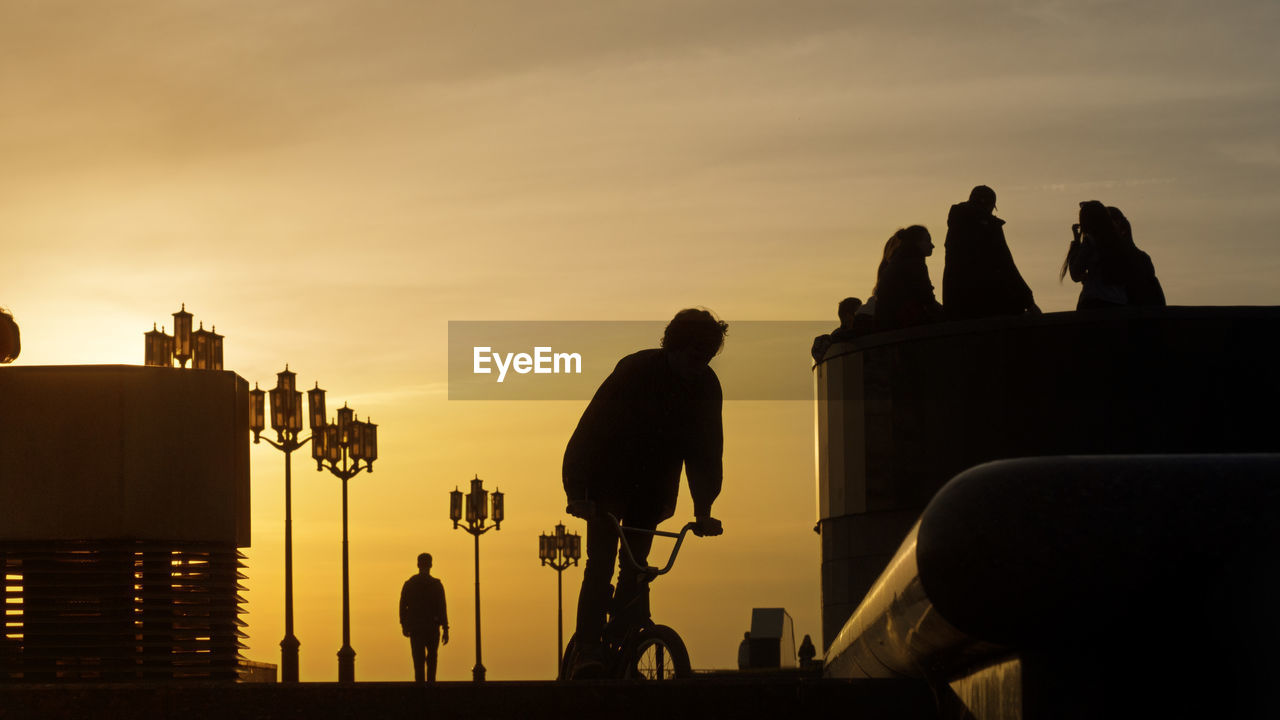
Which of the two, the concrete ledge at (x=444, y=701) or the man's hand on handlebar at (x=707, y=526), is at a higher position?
the man's hand on handlebar at (x=707, y=526)

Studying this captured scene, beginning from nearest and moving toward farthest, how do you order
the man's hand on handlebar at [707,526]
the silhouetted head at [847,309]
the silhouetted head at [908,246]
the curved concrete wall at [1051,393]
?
the man's hand on handlebar at [707,526]
the curved concrete wall at [1051,393]
the silhouetted head at [908,246]
the silhouetted head at [847,309]

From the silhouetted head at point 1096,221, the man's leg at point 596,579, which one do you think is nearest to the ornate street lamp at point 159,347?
the silhouetted head at point 1096,221

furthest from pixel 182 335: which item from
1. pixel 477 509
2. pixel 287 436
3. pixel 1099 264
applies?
pixel 1099 264

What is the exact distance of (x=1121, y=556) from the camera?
212 centimetres

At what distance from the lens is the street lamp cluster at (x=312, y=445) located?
29734 mm

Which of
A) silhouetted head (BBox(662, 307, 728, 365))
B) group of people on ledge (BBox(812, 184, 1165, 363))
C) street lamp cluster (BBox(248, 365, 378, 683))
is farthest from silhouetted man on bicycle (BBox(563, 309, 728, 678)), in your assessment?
street lamp cluster (BBox(248, 365, 378, 683))

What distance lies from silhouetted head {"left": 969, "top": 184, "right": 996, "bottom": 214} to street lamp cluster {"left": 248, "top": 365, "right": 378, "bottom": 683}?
62.3ft

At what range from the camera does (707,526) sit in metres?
7.03

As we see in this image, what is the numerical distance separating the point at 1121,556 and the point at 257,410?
28803mm

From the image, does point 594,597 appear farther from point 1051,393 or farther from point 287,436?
point 287,436

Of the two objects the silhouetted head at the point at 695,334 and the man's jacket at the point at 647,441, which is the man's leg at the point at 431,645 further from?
the silhouetted head at the point at 695,334

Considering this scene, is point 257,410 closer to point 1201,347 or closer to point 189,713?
point 1201,347

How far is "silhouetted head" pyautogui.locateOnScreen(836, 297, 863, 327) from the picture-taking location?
14.8m

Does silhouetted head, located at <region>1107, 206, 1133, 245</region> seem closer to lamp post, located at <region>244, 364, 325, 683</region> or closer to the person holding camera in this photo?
the person holding camera
